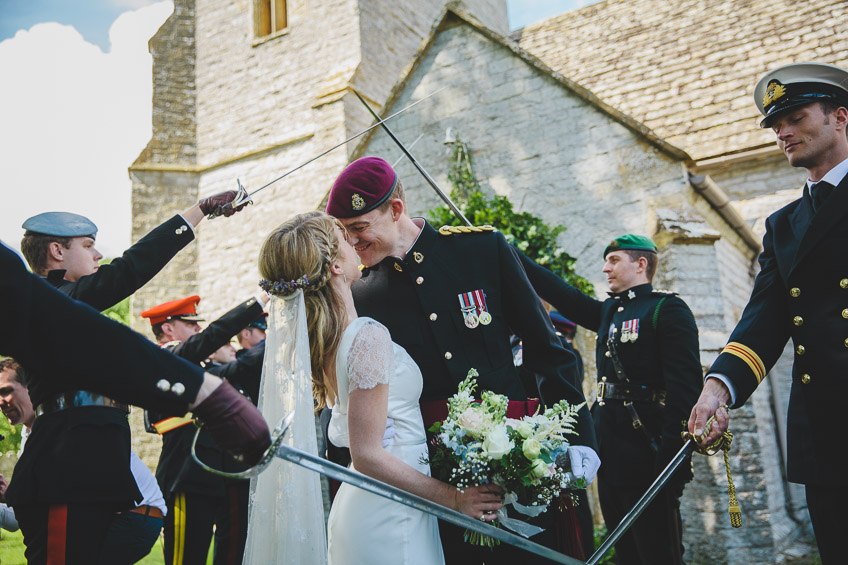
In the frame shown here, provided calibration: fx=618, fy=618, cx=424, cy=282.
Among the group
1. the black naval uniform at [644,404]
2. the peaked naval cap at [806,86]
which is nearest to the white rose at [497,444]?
the peaked naval cap at [806,86]

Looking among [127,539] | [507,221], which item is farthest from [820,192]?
[507,221]

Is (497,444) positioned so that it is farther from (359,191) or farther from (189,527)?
(189,527)

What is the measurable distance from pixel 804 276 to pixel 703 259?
4.31m

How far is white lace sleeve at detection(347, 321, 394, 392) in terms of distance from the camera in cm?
214

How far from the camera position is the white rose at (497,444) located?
201 cm

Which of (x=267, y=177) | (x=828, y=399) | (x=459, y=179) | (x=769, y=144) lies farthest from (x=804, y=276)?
(x=267, y=177)

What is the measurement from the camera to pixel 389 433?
2289 mm

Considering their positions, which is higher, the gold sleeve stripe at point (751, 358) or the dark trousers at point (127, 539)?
the gold sleeve stripe at point (751, 358)

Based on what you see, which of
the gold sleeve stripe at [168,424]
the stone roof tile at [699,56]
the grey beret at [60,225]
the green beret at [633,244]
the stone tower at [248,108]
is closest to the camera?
the grey beret at [60,225]

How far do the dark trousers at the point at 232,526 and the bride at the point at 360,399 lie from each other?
3.14 meters

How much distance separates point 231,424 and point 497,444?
0.84 metres

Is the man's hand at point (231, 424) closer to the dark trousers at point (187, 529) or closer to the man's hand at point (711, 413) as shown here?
the man's hand at point (711, 413)

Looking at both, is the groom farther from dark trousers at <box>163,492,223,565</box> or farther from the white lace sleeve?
dark trousers at <box>163,492,223,565</box>

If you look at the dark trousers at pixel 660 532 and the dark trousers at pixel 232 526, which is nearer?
the dark trousers at pixel 660 532
